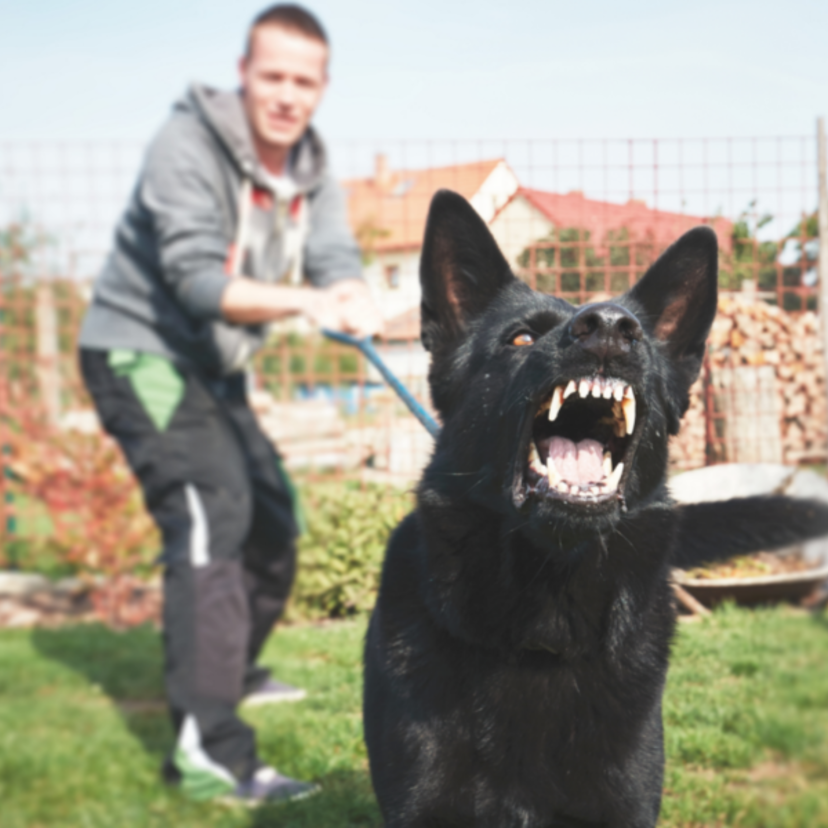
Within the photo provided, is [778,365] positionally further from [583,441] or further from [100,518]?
[100,518]

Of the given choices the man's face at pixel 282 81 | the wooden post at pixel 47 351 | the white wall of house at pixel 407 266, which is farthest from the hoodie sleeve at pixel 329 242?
the wooden post at pixel 47 351

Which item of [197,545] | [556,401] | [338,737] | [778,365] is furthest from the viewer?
[197,545]

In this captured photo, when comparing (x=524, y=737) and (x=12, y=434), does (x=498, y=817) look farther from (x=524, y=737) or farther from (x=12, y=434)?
(x=12, y=434)

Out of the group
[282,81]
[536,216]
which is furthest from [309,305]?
[282,81]

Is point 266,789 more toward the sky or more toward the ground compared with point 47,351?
Result: more toward the ground

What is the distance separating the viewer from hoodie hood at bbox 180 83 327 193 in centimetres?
314

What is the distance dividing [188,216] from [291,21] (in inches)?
35.0

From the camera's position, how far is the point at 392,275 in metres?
2.82

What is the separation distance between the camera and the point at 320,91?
3.18m

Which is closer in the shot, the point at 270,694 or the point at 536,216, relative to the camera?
the point at 536,216

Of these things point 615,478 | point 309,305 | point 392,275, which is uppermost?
point 392,275

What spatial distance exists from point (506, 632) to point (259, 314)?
5.07 feet

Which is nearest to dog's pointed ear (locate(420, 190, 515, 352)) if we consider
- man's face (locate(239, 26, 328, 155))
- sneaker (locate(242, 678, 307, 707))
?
man's face (locate(239, 26, 328, 155))

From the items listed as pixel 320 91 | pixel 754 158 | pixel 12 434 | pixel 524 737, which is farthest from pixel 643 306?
pixel 12 434
